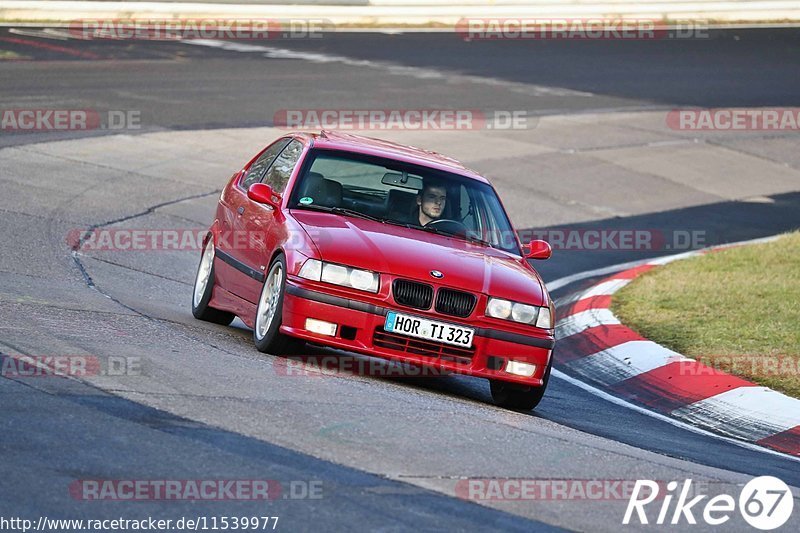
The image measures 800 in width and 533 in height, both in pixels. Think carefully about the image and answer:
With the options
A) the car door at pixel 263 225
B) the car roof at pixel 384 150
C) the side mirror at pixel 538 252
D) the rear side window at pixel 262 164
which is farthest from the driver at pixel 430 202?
the rear side window at pixel 262 164

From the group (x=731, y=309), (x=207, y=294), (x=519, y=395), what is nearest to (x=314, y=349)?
(x=207, y=294)

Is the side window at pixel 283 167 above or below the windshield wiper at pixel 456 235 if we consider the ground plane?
above

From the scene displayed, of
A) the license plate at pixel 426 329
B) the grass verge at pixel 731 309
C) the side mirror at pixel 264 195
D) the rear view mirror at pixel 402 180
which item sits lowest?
the grass verge at pixel 731 309

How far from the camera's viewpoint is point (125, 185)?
16.5 metres

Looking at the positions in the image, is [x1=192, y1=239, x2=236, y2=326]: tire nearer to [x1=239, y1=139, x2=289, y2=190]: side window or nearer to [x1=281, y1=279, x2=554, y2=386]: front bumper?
[x1=239, y1=139, x2=289, y2=190]: side window

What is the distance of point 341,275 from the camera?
8445 mm

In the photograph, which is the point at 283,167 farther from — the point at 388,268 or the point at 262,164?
the point at 388,268

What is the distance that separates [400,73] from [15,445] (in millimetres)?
22016

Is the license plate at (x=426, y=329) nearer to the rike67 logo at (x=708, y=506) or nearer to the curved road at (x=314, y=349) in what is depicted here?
the curved road at (x=314, y=349)

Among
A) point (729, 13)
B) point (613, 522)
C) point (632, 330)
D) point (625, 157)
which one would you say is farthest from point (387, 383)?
point (729, 13)

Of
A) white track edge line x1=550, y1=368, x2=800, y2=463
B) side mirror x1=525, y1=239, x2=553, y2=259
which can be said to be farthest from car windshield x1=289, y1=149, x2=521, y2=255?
white track edge line x1=550, y1=368, x2=800, y2=463

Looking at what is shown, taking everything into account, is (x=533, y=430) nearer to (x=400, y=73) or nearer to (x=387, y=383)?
(x=387, y=383)

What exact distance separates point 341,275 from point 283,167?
1.85 metres

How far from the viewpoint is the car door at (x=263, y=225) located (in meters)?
9.20
